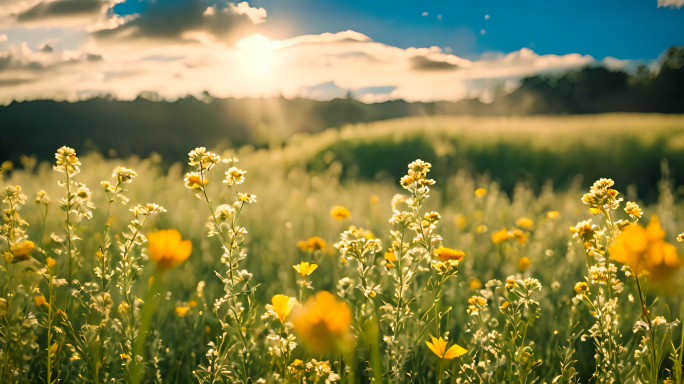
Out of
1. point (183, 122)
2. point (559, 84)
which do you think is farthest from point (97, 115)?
point (559, 84)

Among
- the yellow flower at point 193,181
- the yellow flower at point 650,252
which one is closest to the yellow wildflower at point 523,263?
the yellow flower at point 650,252

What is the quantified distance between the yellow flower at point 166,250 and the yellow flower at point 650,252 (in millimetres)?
766

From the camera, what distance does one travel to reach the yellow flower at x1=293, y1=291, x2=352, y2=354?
481mm

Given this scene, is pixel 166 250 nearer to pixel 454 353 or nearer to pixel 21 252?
pixel 454 353

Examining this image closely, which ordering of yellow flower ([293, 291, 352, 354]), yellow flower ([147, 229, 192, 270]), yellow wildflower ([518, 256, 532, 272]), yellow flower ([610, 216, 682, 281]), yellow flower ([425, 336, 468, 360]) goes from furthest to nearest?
yellow wildflower ([518, 256, 532, 272]), yellow flower ([425, 336, 468, 360]), yellow flower ([610, 216, 682, 281]), yellow flower ([147, 229, 192, 270]), yellow flower ([293, 291, 352, 354])

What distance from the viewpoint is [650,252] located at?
850mm

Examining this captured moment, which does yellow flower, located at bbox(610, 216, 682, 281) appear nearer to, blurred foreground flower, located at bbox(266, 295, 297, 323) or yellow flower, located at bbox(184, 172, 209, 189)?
blurred foreground flower, located at bbox(266, 295, 297, 323)

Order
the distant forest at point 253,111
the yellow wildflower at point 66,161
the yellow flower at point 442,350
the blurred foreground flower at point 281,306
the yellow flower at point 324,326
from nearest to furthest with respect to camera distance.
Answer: the yellow flower at point 324,326
the blurred foreground flower at point 281,306
the yellow flower at point 442,350
the yellow wildflower at point 66,161
the distant forest at point 253,111

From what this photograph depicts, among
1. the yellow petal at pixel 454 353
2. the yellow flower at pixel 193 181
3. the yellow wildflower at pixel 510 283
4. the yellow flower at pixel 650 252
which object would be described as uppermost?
the yellow flower at pixel 193 181

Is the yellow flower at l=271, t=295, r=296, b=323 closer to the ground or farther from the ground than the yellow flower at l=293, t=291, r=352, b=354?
closer to the ground

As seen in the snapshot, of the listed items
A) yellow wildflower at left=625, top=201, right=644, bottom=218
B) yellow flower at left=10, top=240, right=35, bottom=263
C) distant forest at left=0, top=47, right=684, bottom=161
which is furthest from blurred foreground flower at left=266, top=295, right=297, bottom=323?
distant forest at left=0, top=47, right=684, bottom=161

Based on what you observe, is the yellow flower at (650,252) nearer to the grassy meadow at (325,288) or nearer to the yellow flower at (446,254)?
the grassy meadow at (325,288)

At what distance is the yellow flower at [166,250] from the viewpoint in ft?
2.03

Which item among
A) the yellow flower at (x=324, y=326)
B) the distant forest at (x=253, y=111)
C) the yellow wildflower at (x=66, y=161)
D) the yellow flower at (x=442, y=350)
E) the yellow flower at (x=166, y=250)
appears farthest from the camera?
the distant forest at (x=253, y=111)
